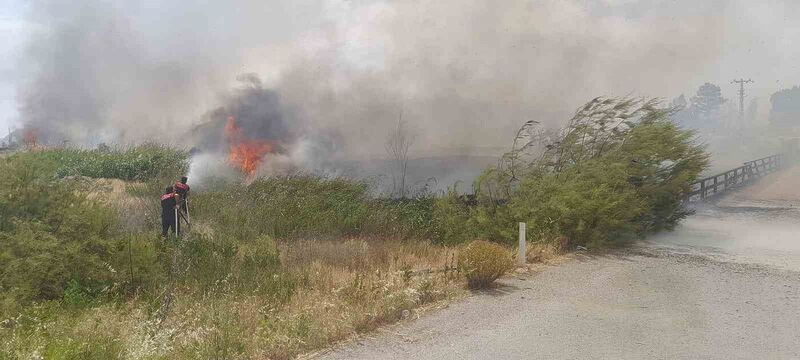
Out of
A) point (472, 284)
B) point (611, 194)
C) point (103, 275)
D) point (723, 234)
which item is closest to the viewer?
point (103, 275)

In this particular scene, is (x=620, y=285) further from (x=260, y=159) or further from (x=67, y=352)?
(x=260, y=159)

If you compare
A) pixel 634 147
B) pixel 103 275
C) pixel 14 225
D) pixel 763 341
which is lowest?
pixel 763 341

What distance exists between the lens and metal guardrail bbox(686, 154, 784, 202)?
1927 cm

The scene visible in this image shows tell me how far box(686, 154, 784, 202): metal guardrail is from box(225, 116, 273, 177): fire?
15.0 metres

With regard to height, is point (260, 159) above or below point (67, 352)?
above

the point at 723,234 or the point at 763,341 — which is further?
the point at 723,234

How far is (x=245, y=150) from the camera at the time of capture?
70.9ft

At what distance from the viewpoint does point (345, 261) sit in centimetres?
830

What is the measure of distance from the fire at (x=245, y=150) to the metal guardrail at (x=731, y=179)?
14984 millimetres

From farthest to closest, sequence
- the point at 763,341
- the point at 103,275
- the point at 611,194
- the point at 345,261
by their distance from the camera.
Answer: the point at 611,194 < the point at 345,261 < the point at 103,275 < the point at 763,341

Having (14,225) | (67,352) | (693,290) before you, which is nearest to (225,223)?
(14,225)

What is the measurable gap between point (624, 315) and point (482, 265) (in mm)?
1832

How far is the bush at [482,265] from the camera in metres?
7.30

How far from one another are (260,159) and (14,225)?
53.5 feet
